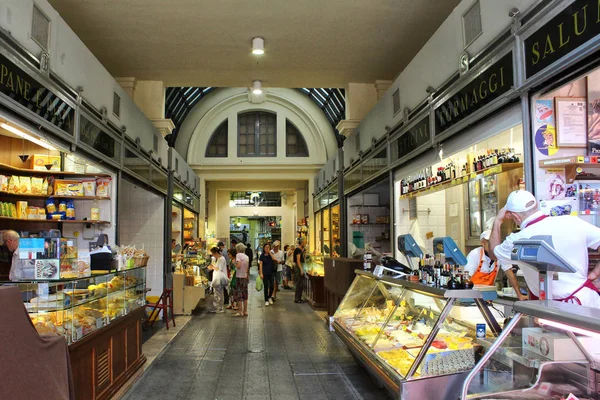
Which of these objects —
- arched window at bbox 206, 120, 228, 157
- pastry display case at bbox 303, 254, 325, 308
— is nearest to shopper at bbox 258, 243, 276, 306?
pastry display case at bbox 303, 254, 325, 308

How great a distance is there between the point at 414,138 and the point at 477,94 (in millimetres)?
1706

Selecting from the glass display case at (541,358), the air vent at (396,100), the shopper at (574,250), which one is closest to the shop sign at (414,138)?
the air vent at (396,100)

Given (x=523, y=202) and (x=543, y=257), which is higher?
(x=523, y=202)

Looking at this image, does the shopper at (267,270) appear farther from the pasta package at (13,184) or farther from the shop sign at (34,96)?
the shop sign at (34,96)

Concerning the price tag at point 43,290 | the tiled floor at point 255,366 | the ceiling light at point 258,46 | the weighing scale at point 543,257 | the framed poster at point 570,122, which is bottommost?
the tiled floor at point 255,366

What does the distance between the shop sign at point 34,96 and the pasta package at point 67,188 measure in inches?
67.9

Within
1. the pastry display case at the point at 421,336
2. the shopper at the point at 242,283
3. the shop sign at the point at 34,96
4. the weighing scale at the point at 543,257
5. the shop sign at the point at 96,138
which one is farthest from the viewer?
the shopper at the point at 242,283

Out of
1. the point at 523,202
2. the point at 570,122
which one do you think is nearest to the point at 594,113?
the point at 570,122

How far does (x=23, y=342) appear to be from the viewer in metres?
2.73

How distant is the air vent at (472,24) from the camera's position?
164 inches

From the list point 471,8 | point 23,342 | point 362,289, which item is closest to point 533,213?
point 471,8

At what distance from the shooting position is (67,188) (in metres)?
6.46

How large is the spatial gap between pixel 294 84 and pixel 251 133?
8481 millimetres

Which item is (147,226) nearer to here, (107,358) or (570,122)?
(107,358)
